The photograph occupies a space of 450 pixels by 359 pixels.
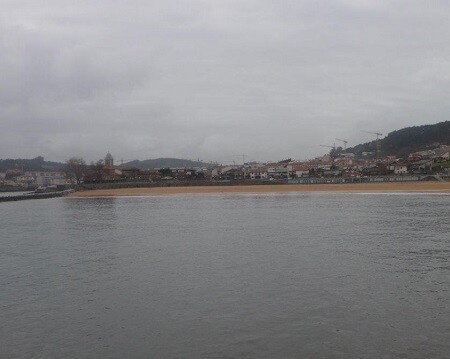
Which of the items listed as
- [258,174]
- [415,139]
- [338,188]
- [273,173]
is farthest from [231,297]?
[415,139]

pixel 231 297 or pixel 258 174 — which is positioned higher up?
pixel 258 174

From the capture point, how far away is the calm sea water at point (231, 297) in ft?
22.4

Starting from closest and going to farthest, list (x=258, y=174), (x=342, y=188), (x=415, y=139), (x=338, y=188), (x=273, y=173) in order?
1. (x=342, y=188)
2. (x=338, y=188)
3. (x=258, y=174)
4. (x=273, y=173)
5. (x=415, y=139)

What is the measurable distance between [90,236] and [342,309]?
14.4 metres

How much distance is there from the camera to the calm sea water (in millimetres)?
6836

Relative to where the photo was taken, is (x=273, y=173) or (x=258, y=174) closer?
(x=258, y=174)

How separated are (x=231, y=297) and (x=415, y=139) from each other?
165479 millimetres

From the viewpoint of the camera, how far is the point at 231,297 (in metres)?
9.23

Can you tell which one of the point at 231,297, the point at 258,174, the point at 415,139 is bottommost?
the point at 231,297

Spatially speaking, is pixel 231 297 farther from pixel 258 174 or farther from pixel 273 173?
pixel 273 173

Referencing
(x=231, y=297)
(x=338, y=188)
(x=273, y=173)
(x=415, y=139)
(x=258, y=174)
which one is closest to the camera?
(x=231, y=297)

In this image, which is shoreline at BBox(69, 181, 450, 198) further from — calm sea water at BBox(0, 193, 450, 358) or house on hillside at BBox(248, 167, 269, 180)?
house on hillside at BBox(248, 167, 269, 180)

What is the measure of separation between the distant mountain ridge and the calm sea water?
14522cm

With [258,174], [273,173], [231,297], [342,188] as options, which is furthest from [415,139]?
[231,297]
